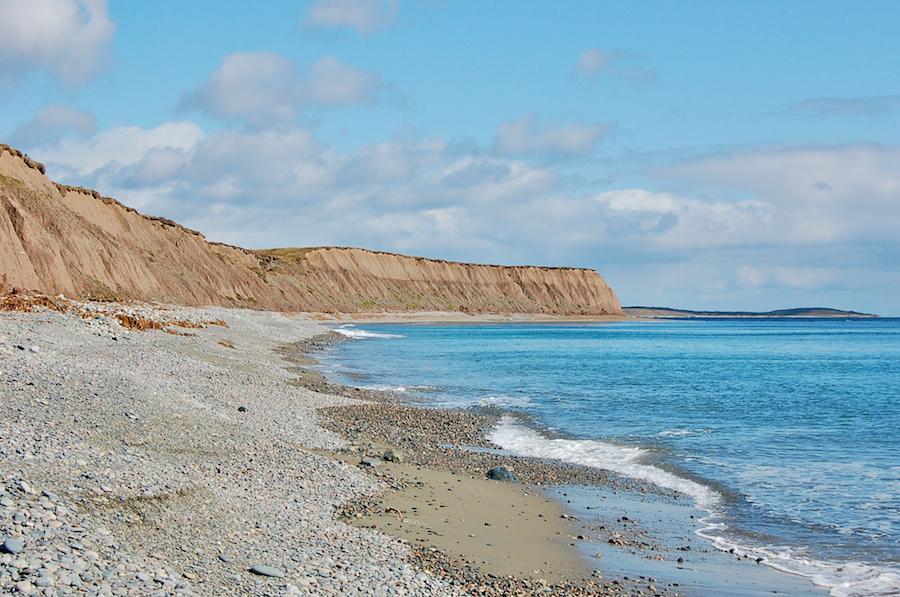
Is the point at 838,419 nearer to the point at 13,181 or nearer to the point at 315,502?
the point at 315,502

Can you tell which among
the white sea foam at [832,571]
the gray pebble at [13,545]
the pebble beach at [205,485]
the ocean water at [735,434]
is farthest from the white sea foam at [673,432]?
the gray pebble at [13,545]

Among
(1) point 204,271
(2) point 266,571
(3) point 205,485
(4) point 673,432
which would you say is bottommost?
(4) point 673,432

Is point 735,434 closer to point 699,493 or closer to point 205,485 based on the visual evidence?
point 699,493

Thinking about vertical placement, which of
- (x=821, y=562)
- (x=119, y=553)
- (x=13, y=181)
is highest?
(x=13, y=181)

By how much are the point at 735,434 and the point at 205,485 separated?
13278mm

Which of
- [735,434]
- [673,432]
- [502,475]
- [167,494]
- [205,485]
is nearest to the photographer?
[167,494]

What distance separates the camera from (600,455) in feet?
46.7

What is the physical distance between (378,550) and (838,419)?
1723 centimetres

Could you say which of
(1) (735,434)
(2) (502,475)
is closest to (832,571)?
(2) (502,475)

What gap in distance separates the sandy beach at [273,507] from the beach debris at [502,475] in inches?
8.7

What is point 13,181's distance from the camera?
1870 inches

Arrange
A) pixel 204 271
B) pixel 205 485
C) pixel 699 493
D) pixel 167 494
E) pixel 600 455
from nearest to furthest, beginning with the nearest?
pixel 167 494, pixel 205 485, pixel 699 493, pixel 600 455, pixel 204 271

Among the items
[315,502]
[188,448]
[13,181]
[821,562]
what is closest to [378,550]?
[315,502]

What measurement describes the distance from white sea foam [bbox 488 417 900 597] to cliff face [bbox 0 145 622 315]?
31.9 metres
